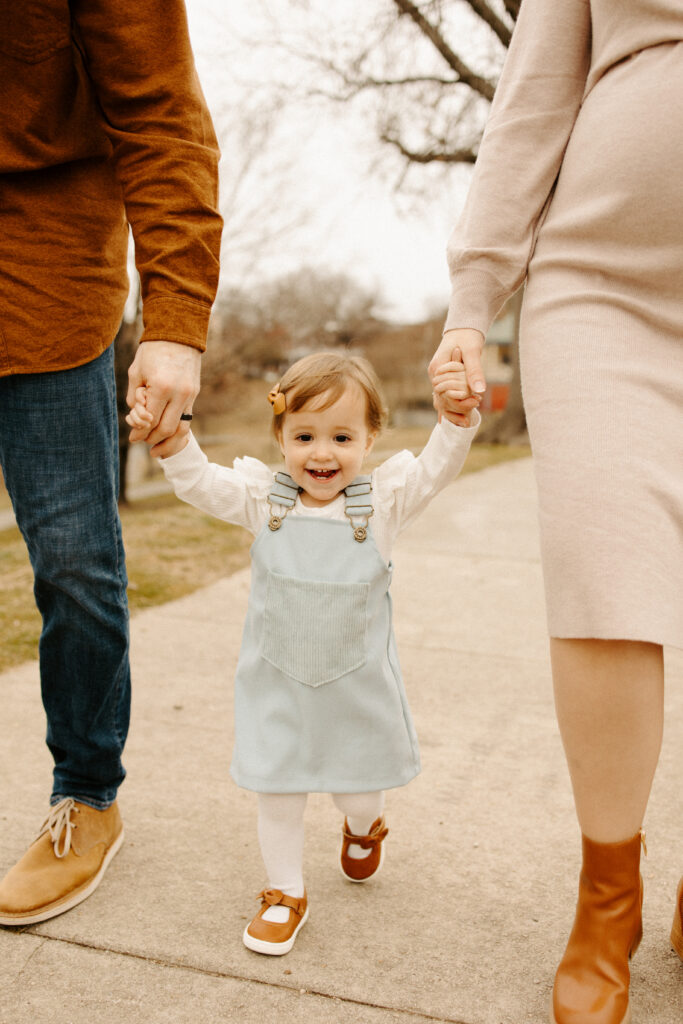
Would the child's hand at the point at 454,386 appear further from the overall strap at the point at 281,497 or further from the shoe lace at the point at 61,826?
the shoe lace at the point at 61,826

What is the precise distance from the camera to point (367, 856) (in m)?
2.03

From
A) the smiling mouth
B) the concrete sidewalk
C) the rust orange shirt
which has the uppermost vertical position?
the rust orange shirt

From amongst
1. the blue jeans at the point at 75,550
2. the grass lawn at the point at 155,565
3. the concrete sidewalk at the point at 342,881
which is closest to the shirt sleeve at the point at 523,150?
the blue jeans at the point at 75,550

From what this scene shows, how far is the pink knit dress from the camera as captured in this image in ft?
4.76

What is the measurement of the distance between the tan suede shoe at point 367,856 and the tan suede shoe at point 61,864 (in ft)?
1.76

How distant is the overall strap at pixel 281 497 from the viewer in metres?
1.91

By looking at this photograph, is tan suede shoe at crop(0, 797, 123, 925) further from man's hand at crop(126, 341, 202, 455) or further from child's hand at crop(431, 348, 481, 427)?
child's hand at crop(431, 348, 481, 427)

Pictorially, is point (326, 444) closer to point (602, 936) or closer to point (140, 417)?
point (140, 417)

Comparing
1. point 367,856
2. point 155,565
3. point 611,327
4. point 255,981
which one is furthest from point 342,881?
point 155,565

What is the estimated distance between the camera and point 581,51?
168 centimetres

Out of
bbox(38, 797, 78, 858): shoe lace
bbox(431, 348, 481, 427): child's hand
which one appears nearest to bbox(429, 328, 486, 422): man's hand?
bbox(431, 348, 481, 427): child's hand

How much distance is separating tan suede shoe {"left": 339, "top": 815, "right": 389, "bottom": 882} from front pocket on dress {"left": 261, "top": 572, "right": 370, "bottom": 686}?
414 mm

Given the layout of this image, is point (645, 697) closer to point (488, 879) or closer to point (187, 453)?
point (488, 879)

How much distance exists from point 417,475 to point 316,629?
0.37 m
